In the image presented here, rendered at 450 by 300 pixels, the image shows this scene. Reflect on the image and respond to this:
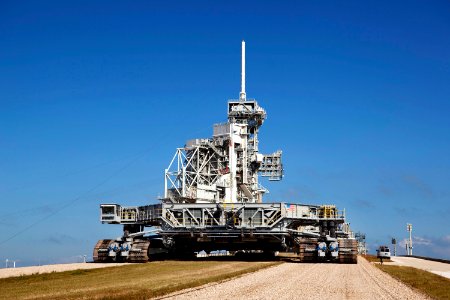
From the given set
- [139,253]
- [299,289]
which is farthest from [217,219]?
[299,289]

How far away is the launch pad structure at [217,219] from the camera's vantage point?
55.8 m

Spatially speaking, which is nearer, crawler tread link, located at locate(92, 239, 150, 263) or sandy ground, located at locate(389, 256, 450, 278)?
sandy ground, located at locate(389, 256, 450, 278)

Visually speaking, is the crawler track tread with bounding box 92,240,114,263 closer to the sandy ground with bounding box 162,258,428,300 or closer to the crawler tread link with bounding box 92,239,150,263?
→ the crawler tread link with bounding box 92,239,150,263

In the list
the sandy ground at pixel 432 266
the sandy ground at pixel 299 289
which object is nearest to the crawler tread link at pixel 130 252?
the sandy ground at pixel 299 289

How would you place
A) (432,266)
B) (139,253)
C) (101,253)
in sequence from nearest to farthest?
1. (139,253)
2. (101,253)
3. (432,266)

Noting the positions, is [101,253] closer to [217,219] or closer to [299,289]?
[217,219]

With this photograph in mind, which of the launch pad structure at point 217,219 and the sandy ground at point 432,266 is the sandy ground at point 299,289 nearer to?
the sandy ground at point 432,266

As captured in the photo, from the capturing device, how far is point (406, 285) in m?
30.8

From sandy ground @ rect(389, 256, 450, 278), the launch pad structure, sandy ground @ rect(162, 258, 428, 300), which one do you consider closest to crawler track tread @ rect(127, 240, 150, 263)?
A: the launch pad structure

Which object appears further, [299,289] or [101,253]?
[101,253]

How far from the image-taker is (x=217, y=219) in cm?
5816

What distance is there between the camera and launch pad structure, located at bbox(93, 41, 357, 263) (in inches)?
2195

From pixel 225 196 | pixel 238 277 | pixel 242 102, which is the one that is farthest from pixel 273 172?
pixel 238 277

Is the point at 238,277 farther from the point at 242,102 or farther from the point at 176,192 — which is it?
the point at 242,102
